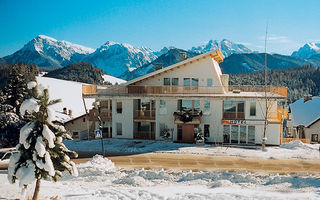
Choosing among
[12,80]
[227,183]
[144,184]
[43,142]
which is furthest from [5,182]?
[12,80]

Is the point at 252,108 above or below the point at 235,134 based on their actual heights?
above

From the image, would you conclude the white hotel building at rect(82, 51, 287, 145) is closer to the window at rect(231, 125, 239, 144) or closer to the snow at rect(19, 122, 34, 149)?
the window at rect(231, 125, 239, 144)

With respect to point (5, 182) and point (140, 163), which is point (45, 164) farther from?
point (140, 163)

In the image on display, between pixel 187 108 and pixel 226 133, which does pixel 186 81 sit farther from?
pixel 226 133

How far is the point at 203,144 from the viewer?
2923 cm

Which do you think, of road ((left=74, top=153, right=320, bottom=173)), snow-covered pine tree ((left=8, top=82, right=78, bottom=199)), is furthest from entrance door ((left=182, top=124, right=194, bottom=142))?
snow-covered pine tree ((left=8, top=82, right=78, bottom=199))

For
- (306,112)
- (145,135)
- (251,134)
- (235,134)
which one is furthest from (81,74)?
(251,134)

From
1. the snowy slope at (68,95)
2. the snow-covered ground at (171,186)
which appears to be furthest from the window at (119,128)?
the snowy slope at (68,95)

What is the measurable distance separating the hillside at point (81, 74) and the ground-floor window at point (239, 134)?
150 m

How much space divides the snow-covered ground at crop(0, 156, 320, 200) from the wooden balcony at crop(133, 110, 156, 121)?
12.6 m

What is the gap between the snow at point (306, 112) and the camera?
159 feet

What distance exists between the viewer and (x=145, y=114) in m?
32.1

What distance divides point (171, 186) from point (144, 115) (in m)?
16.5

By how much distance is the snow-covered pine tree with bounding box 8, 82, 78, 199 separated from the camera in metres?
11.4
